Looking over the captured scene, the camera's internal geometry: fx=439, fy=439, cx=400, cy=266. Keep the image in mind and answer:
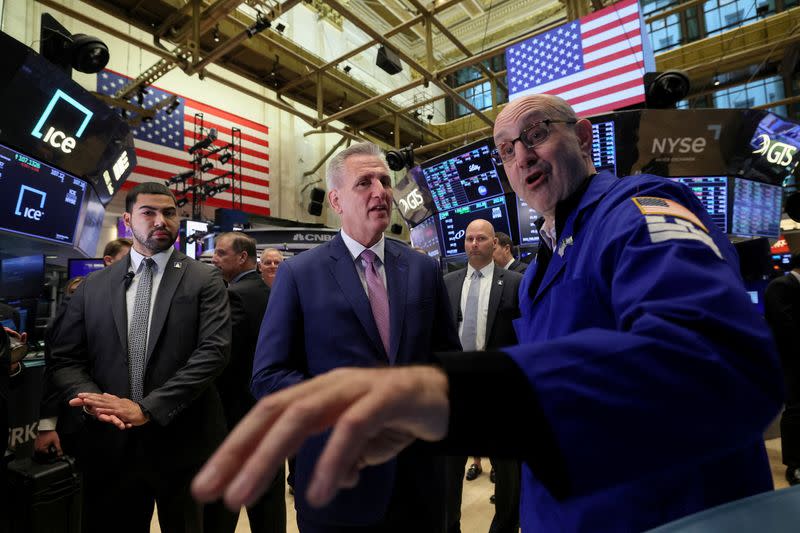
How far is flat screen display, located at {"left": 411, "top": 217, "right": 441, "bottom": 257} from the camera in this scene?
6.55 m

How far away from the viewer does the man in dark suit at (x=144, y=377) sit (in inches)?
77.1

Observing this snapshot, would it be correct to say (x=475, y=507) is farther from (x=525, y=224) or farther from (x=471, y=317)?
(x=525, y=224)

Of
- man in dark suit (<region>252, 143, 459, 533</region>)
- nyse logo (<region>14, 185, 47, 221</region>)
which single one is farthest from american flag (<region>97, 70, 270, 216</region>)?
man in dark suit (<region>252, 143, 459, 533</region>)

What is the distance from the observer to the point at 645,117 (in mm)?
4727

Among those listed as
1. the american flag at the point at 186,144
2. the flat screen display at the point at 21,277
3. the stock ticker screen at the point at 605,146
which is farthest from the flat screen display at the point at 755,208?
the american flag at the point at 186,144

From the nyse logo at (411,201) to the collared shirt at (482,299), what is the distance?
10.5 ft

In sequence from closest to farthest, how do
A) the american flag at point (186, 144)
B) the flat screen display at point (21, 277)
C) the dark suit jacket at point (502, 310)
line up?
the dark suit jacket at point (502, 310) < the flat screen display at point (21, 277) < the american flag at point (186, 144)

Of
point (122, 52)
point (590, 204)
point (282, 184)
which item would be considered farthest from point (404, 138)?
point (590, 204)

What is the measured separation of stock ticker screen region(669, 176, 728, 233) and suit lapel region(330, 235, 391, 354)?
16.2 feet

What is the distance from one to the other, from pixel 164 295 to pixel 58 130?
4099 mm

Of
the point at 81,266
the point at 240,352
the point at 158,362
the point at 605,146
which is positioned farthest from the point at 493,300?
the point at 81,266

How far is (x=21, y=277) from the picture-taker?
4.92 meters

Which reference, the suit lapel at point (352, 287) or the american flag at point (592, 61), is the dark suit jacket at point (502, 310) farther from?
the american flag at point (592, 61)

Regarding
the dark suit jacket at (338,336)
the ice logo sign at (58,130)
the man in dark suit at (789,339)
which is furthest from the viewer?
the ice logo sign at (58,130)
